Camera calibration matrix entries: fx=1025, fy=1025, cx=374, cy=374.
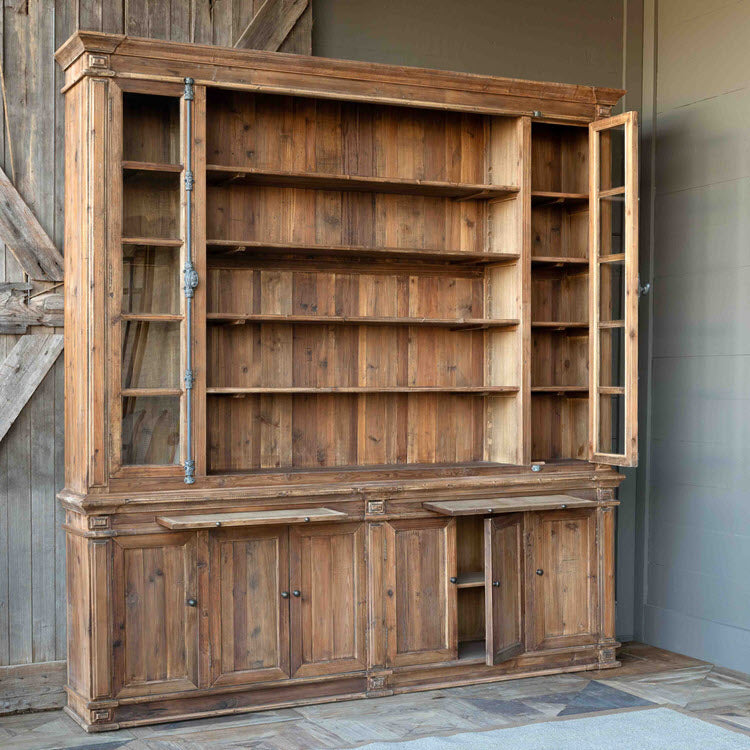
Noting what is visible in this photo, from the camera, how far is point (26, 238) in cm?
472

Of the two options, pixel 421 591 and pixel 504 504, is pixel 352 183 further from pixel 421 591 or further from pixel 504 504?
pixel 421 591

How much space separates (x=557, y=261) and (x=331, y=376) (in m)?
1.31

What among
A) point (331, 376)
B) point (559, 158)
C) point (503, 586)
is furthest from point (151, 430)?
point (559, 158)

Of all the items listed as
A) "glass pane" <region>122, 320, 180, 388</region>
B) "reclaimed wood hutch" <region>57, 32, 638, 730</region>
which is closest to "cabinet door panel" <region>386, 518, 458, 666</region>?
"reclaimed wood hutch" <region>57, 32, 638, 730</region>

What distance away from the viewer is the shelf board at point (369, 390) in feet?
15.5

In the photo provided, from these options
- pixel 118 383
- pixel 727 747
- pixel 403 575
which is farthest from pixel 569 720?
pixel 118 383

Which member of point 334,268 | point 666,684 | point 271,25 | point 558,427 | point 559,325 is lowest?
point 666,684

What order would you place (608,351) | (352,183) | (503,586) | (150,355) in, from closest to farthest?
(150,355) → (503,586) → (352,183) → (608,351)

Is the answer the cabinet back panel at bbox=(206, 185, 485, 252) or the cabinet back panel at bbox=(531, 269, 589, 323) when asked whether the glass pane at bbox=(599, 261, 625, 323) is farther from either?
the cabinet back panel at bbox=(206, 185, 485, 252)

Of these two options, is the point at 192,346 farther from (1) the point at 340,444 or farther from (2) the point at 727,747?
(2) the point at 727,747

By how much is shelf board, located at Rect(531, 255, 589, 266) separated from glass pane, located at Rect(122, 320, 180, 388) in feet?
6.20

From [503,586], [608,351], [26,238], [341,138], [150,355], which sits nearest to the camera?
[150,355]

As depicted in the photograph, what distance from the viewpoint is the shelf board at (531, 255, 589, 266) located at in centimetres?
526

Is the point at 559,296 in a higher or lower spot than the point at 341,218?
lower
